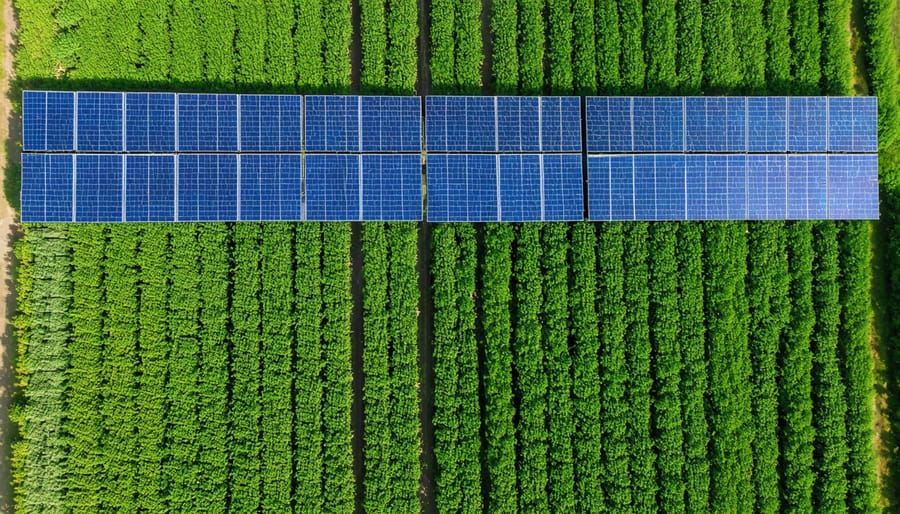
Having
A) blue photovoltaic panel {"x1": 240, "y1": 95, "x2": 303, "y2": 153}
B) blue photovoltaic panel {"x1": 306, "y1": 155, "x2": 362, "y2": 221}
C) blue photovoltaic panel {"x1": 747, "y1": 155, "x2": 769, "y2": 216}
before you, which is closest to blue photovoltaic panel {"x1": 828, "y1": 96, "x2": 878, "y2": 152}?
blue photovoltaic panel {"x1": 747, "y1": 155, "x2": 769, "y2": 216}

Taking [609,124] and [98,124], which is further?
[609,124]

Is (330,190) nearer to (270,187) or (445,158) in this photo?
(270,187)

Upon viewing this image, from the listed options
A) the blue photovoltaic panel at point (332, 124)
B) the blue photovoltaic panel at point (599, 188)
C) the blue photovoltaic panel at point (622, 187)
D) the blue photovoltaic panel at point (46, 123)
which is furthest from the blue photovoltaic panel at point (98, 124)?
the blue photovoltaic panel at point (622, 187)

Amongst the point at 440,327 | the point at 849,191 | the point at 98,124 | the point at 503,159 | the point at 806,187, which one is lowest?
the point at 440,327

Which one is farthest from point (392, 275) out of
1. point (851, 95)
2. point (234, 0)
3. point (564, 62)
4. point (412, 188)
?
point (851, 95)

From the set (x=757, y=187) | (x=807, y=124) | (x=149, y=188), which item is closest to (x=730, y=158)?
(x=757, y=187)

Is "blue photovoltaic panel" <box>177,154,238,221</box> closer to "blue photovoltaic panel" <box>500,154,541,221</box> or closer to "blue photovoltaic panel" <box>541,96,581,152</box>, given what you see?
"blue photovoltaic panel" <box>500,154,541,221</box>
